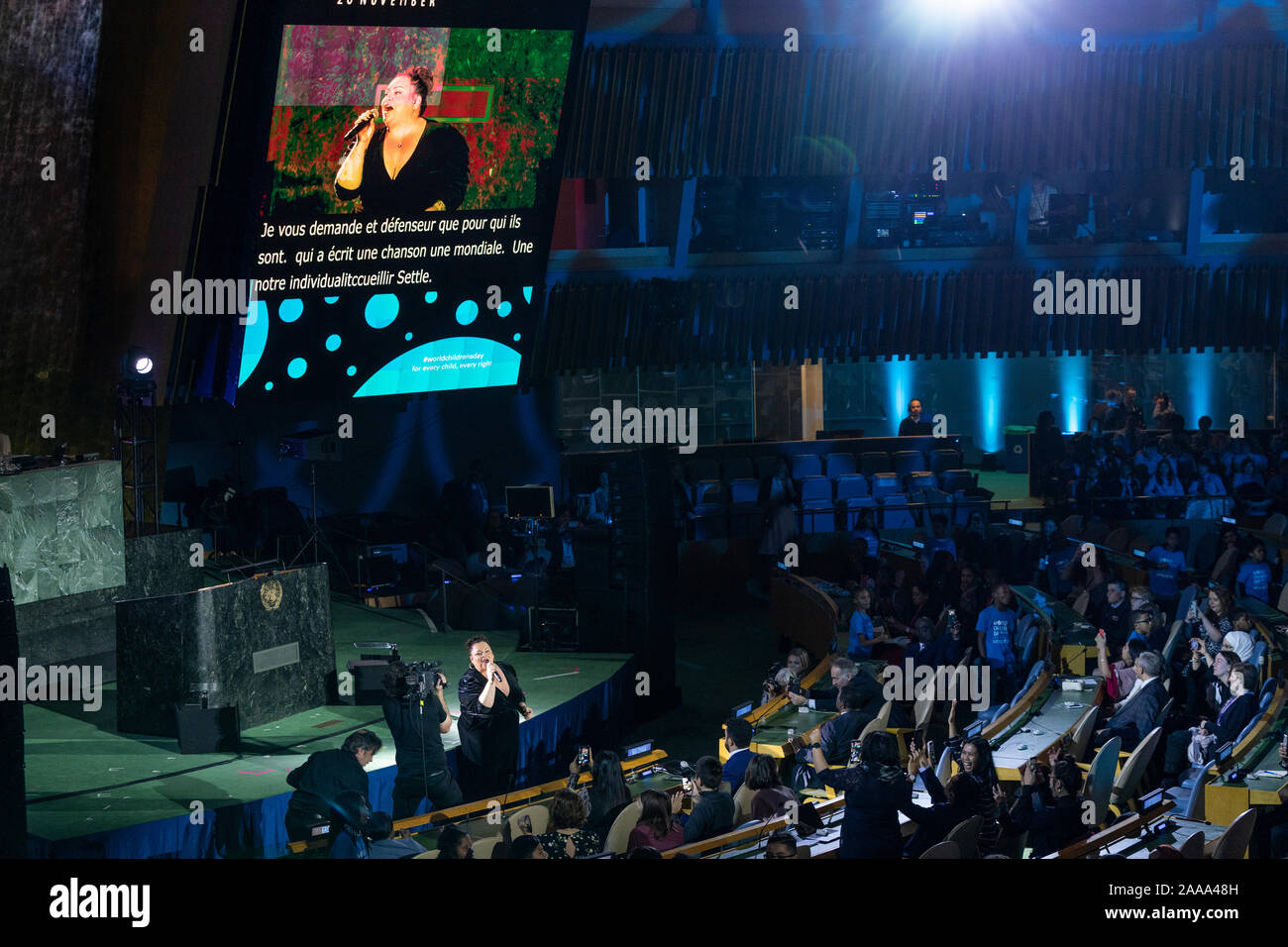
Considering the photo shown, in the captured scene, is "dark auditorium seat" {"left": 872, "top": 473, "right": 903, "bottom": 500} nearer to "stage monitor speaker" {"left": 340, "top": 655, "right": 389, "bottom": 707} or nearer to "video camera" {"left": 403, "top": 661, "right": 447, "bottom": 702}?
"stage monitor speaker" {"left": 340, "top": 655, "right": 389, "bottom": 707}

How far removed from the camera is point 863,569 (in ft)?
46.9

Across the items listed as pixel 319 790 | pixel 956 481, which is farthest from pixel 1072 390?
pixel 319 790

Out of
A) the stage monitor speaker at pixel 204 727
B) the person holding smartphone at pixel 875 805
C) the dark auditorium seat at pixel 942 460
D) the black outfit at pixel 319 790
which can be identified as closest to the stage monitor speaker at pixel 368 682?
the stage monitor speaker at pixel 204 727

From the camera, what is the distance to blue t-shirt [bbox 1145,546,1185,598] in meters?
13.3

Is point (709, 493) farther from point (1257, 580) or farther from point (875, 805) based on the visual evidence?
point (875, 805)

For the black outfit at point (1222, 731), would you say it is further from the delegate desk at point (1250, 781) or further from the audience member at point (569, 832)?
the audience member at point (569, 832)

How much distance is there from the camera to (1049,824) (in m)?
7.80

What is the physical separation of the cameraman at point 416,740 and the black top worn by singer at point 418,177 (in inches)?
188

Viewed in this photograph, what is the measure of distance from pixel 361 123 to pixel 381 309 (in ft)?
5.50
